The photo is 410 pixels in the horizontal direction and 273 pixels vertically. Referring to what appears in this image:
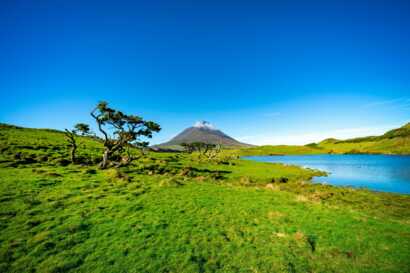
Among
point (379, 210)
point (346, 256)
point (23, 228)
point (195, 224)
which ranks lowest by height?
point (379, 210)

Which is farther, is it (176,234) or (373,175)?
(373,175)

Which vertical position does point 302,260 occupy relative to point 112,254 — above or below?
below

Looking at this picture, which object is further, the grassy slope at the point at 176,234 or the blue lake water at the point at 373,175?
the blue lake water at the point at 373,175

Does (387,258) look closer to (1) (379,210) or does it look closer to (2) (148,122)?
(1) (379,210)

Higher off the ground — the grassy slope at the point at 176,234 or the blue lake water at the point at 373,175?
the grassy slope at the point at 176,234

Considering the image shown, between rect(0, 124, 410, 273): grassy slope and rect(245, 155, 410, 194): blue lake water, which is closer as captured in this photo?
rect(0, 124, 410, 273): grassy slope

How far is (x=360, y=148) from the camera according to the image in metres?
182

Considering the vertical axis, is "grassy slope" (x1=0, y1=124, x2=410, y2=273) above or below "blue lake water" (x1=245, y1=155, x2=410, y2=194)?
above

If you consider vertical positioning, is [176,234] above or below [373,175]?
above

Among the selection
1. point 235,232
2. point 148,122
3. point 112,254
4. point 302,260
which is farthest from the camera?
point 148,122

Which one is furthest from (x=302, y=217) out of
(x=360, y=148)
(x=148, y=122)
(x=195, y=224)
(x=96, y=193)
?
(x=360, y=148)

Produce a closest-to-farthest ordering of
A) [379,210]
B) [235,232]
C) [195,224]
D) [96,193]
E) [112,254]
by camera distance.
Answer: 1. [112,254]
2. [235,232]
3. [195,224]
4. [96,193]
5. [379,210]

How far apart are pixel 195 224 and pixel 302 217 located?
8.70 metres

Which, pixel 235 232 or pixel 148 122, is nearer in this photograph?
pixel 235 232
